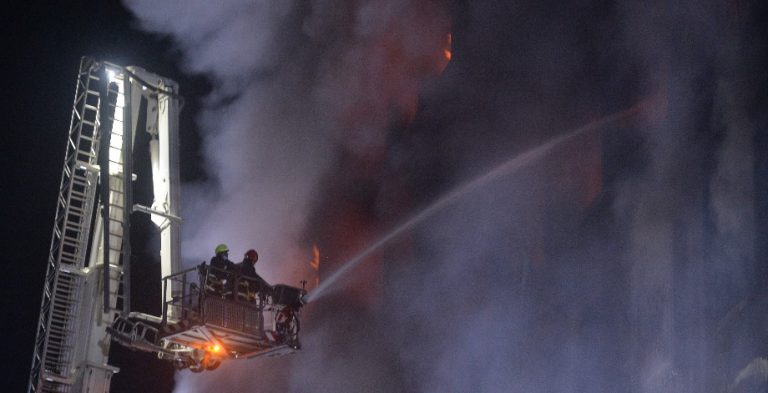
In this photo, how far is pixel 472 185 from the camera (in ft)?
86.0

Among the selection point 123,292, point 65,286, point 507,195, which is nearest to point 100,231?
point 65,286

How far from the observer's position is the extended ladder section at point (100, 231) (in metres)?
11.6

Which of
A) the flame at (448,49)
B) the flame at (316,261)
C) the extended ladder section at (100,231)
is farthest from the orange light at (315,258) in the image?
the extended ladder section at (100,231)

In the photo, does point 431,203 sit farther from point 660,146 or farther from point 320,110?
point 660,146

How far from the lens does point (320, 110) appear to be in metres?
26.1

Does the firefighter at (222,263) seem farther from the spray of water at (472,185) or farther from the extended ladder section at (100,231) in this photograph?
the spray of water at (472,185)

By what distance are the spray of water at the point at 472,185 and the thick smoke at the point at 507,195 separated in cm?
23

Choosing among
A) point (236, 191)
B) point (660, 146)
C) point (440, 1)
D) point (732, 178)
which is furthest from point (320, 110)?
point (732, 178)

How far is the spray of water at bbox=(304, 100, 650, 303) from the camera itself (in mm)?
22500

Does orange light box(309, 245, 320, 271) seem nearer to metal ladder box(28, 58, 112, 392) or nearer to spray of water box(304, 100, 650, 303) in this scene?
spray of water box(304, 100, 650, 303)

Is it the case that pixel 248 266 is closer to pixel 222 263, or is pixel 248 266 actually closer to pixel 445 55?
pixel 222 263

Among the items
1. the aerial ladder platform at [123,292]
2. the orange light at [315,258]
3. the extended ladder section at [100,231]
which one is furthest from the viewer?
the orange light at [315,258]

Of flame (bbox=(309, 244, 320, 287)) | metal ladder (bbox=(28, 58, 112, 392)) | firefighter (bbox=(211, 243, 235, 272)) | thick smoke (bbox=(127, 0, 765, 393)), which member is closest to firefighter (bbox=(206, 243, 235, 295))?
firefighter (bbox=(211, 243, 235, 272))

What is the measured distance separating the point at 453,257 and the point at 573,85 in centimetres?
595
